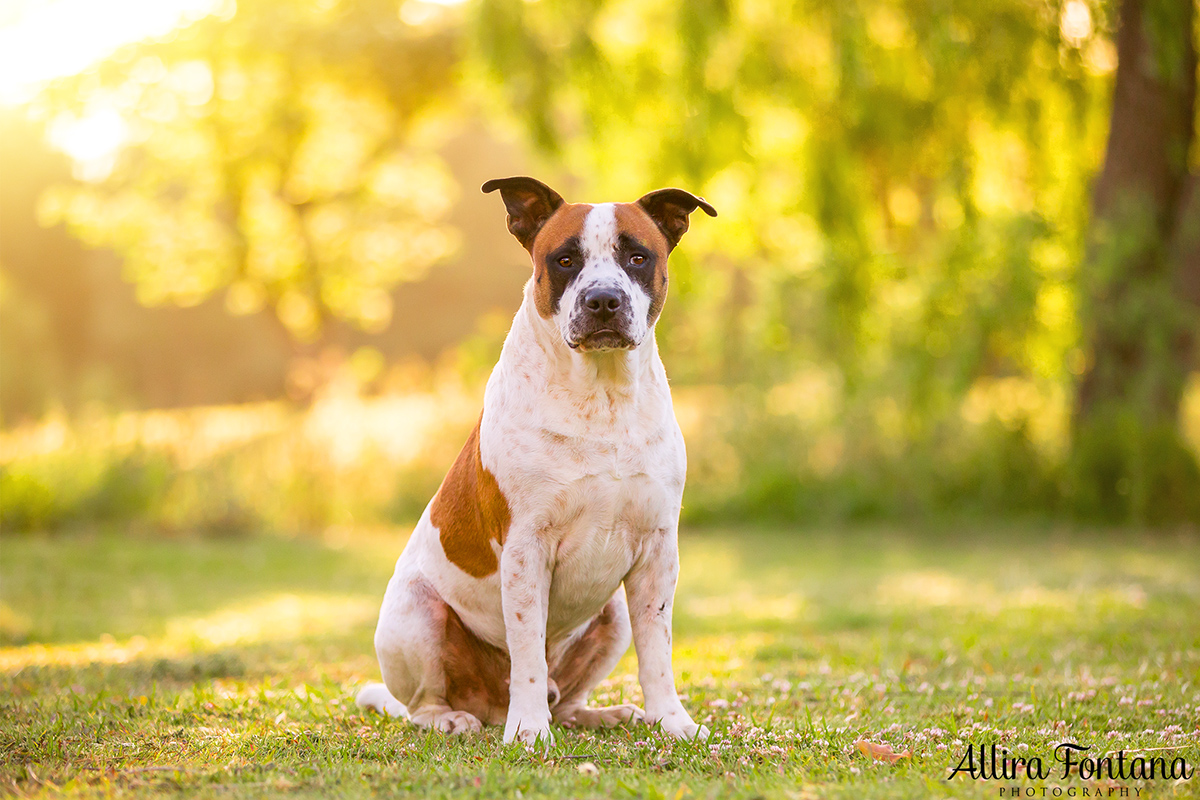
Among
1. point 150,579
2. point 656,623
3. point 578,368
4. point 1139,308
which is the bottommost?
point 150,579

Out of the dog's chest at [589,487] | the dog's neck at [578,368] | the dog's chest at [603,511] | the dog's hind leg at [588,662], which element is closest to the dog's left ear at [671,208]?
the dog's neck at [578,368]

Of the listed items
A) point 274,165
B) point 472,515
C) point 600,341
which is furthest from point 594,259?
point 274,165

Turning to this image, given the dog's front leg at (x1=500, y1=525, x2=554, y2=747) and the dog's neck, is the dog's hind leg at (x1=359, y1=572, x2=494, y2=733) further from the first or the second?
the dog's neck

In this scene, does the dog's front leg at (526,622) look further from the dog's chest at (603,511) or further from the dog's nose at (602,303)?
the dog's nose at (602,303)

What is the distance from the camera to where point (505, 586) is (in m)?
3.27

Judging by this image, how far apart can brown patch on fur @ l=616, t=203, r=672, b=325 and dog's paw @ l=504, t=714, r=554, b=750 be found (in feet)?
4.49

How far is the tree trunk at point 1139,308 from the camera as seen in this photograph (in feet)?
33.1

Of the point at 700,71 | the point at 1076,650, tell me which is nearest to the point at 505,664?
the point at 1076,650

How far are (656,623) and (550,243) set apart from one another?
134 centimetres

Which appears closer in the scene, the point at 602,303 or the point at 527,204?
the point at 602,303

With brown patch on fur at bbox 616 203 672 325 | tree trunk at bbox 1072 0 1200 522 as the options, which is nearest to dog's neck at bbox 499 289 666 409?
brown patch on fur at bbox 616 203 672 325

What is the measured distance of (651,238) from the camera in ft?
11.6

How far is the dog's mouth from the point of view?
3.24 metres

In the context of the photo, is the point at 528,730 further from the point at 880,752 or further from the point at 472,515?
the point at 880,752
